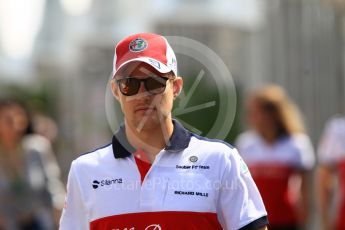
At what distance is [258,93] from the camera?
1047cm

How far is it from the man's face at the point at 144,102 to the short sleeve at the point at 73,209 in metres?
0.37

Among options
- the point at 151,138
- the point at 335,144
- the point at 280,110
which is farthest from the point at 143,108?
the point at 280,110

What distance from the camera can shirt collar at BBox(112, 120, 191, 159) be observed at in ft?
16.0

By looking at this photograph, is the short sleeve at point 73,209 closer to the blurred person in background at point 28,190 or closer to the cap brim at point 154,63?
the cap brim at point 154,63

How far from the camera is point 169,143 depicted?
4.89 metres

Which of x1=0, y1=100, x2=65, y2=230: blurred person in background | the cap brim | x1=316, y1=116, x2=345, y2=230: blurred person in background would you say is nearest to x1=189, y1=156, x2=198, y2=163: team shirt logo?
the cap brim

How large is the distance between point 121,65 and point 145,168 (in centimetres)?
46

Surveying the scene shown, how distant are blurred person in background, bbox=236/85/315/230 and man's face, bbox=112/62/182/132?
5204mm

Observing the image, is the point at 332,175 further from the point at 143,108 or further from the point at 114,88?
the point at 143,108

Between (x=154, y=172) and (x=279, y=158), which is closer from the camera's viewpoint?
(x=154, y=172)

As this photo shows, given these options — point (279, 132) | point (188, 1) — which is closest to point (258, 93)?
point (279, 132)

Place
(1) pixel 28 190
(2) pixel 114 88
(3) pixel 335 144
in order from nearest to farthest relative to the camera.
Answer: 1. (2) pixel 114 88
2. (3) pixel 335 144
3. (1) pixel 28 190

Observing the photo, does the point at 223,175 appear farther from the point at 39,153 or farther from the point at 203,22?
the point at 203,22

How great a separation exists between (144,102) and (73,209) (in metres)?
0.59
